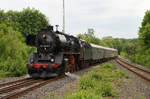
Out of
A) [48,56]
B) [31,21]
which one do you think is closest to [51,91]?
[48,56]

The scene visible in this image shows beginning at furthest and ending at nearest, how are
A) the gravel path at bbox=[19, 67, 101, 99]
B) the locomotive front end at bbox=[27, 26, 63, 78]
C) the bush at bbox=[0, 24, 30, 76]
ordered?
1. the bush at bbox=[0, 24, 30, 76]
2. the locomotive front end at bbox=[27, 26, 63, 78]
3. the gravel path at bbox=[19, 67, 101, 99]

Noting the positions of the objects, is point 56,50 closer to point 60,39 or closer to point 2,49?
point 60,39

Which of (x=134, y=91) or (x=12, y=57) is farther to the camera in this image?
(x=12, y=57)

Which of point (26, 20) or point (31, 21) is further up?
point (26, 20)

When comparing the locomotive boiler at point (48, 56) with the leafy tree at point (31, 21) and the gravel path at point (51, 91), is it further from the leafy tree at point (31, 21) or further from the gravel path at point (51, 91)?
the leafy tree at point (31, 21)

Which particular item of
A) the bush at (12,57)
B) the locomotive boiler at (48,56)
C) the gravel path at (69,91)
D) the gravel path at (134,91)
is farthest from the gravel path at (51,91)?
the bush at (12,57)

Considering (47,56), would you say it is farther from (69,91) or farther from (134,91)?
(134,91)

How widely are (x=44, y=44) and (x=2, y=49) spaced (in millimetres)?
9030

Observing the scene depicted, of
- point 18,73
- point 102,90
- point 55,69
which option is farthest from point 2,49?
point 102,90

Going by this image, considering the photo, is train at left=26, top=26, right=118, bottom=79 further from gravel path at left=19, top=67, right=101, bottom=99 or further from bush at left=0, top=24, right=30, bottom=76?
gravel path at left=19, top=67, right=101, bottom=99

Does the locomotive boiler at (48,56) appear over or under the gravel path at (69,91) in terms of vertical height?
over

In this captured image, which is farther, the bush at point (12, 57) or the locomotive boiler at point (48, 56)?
the bush at point (12, 57)

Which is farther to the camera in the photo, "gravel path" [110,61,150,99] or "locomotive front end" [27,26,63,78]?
"locomotive front end" [27,26,63,78]

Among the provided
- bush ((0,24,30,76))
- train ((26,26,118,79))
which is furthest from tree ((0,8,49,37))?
train ((26,26,118,79))
